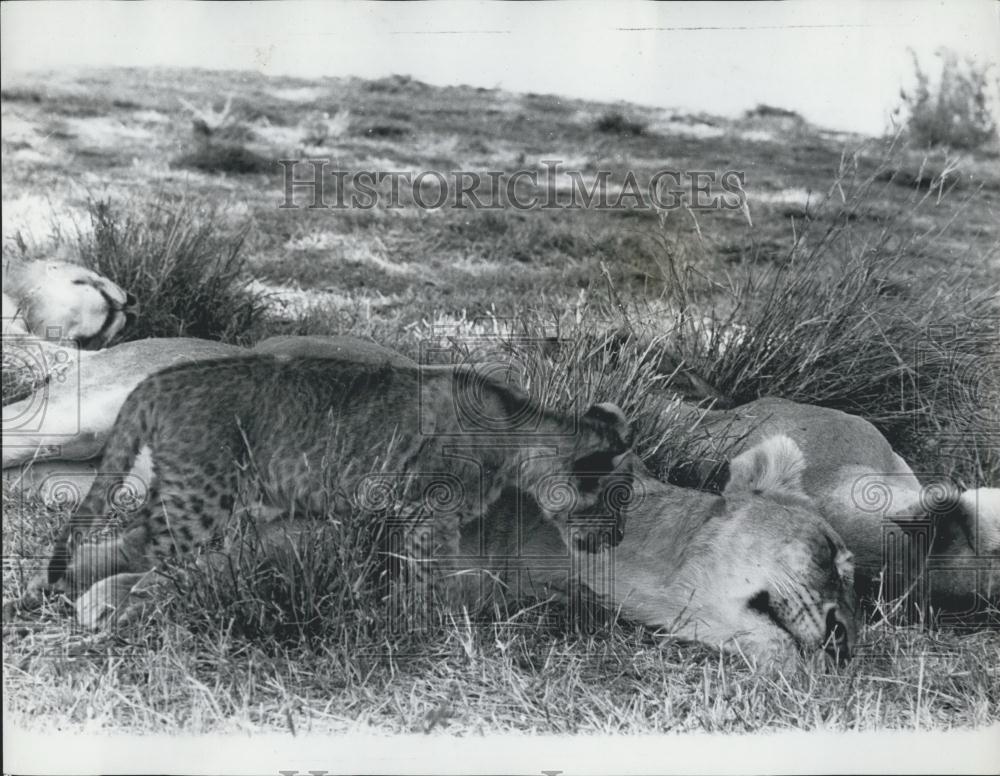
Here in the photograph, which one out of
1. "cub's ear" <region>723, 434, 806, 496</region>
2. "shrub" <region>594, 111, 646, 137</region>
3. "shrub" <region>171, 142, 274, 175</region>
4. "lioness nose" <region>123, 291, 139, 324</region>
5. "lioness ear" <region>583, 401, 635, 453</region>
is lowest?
"cub's ear" <region>723, 434, 806, 496</region>

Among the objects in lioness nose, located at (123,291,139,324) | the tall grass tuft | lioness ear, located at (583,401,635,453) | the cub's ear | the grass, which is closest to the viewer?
the grass

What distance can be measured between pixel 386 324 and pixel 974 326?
1899 millimetres

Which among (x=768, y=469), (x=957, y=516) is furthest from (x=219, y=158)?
(x=957, y=516)

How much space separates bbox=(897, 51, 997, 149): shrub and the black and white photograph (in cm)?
1

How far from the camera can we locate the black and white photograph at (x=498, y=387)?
3.66 metres

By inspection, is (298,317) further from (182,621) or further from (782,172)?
(782,172)

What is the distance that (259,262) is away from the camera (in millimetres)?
4109

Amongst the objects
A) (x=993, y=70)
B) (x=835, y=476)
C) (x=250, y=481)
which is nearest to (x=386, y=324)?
(x=250, y=481)

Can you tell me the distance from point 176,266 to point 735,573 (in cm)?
196

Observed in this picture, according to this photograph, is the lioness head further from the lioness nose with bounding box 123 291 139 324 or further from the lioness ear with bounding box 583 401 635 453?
the lioness nose with bounding box 123 291 139 324

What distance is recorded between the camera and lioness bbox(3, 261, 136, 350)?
3.90 meters

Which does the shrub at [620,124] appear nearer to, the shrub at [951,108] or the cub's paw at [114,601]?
the shrub at [951,108]

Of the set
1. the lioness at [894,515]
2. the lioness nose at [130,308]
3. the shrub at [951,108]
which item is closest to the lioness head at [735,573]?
the lioness at [894,515]

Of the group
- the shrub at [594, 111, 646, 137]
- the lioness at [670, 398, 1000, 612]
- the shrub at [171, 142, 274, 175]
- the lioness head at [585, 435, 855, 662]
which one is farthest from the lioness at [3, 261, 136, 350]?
the lioness at [670, 398, 1000, 612]
